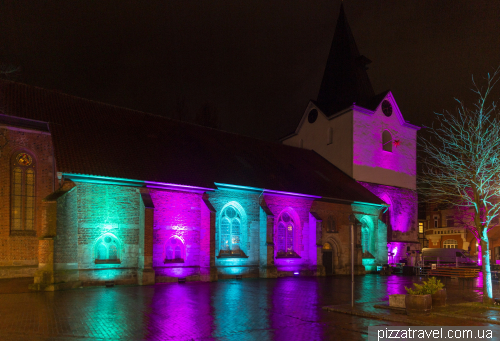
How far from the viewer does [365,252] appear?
32969 millimetres

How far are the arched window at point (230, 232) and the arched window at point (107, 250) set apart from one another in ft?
22.1

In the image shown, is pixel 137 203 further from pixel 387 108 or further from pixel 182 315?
pixel 387 108

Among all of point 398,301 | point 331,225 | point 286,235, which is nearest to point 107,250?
point 286,235

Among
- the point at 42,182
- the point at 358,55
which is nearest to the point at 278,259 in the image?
the point at 42,182

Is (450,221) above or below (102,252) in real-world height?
below

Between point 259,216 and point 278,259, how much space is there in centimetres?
330

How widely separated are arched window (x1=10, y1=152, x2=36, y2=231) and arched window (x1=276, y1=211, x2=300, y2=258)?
1534cm

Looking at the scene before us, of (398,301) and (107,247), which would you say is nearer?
(398,301)

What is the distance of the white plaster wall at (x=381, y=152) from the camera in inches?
1393

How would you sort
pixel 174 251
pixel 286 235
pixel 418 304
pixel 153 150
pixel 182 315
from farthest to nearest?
pixel 286 235 < pixel 153 150 < pixel 174 251 < pixel 418 304 < pixel 182 315

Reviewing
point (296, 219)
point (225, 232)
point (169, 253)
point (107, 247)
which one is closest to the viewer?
point (107, 247)

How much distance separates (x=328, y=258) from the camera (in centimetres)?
3036

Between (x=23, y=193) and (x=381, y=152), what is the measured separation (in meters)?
29.4

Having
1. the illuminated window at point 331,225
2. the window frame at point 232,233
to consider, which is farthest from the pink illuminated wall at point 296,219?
the window frame at point 232,233
